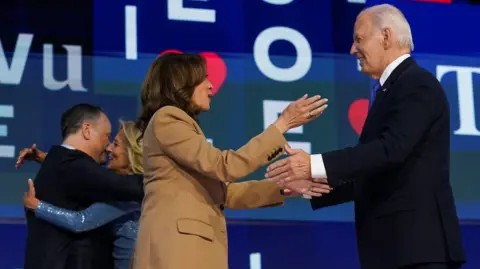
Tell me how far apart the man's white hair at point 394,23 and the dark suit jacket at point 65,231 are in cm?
116

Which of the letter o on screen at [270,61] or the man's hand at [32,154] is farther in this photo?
the letter o on screen at [270,61]

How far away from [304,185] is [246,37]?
73.0 inches

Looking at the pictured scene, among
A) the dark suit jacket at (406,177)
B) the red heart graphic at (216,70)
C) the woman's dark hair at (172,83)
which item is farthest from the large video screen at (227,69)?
the dark suit jacket at (406,177)

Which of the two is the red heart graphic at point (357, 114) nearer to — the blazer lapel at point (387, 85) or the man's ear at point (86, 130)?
the man's ear at point (86, 130)

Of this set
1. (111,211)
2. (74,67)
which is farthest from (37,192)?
(74,67)

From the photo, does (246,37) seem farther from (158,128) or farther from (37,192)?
(158,128)

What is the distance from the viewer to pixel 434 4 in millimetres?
4785

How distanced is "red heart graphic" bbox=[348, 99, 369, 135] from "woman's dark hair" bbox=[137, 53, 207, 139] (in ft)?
6.60

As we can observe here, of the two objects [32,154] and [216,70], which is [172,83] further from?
[216,70]

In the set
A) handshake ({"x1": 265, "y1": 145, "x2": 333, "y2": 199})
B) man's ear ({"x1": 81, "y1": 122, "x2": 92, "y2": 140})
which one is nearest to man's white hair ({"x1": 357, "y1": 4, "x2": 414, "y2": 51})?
handshake ({"x1": 265, "y1": 145, "x2": 333, "y2": 199})

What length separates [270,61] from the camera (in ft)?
14.6

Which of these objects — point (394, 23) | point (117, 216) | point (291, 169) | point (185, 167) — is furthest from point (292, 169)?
point (117, 216)

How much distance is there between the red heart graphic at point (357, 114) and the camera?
453cm

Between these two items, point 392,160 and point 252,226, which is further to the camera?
point 252,226
